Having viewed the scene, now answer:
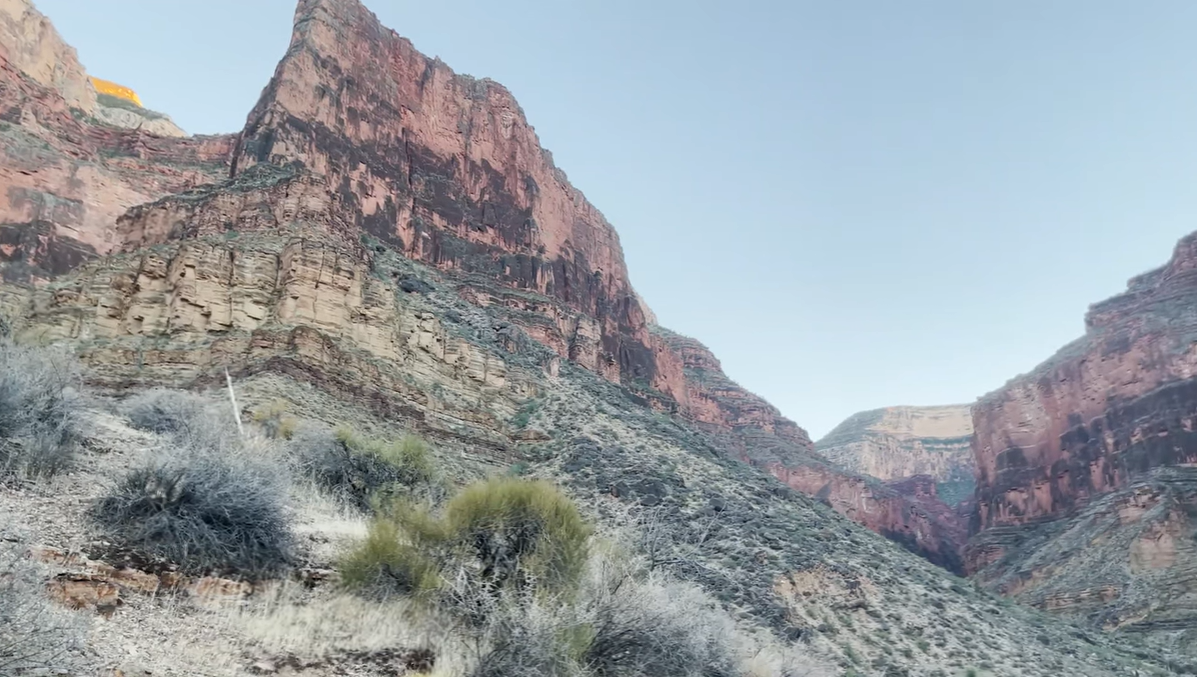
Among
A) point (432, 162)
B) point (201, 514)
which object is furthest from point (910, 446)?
point (201, 514)

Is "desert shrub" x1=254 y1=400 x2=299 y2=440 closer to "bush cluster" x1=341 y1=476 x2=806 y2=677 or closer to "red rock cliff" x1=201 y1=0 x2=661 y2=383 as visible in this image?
"bush cluster" x1=341 y1=476 x2=806 y2=677

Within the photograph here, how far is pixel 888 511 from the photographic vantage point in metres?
89.2

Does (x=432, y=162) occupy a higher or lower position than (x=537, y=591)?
higher

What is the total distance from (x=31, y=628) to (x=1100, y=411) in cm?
8104

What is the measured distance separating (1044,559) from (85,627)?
199 feet

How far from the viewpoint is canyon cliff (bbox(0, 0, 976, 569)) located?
23641mm

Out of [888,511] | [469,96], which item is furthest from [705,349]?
[469,96]

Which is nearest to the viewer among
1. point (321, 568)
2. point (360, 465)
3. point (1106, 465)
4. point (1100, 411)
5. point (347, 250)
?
point (321, 568)

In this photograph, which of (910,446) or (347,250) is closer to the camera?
(347,250)

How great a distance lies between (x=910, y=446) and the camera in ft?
442

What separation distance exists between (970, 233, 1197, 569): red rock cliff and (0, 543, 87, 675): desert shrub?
70583 mm

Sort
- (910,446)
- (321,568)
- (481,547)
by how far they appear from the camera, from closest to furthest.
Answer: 1. (321,568)
2. (481,547)
3. (910,446)

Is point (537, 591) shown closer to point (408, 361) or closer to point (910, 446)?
point (408, 361)

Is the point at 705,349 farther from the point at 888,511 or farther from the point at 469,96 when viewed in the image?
the point at 469,96
